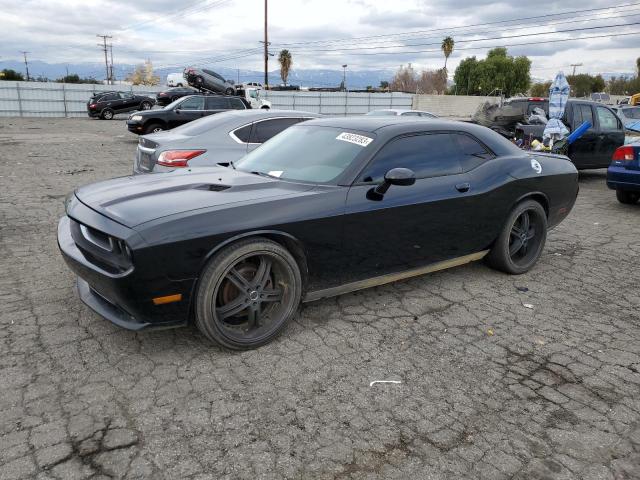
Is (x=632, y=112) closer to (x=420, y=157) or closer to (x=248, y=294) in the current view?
(x=420, y=157)

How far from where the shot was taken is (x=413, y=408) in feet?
9.41

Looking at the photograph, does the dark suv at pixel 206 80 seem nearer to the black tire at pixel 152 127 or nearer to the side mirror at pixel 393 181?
the black tire at pixel 152 127

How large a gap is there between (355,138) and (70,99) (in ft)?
104

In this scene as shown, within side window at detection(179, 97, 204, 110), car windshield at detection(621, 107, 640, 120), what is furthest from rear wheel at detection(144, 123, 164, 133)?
car windshield at detection(621, 107, 640, 120)

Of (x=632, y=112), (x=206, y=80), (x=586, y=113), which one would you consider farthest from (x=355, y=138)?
(x=206, y=80)

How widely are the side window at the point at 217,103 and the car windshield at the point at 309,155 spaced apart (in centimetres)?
1249

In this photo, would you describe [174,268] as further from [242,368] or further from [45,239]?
[45,239]

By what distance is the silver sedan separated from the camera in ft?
22.1

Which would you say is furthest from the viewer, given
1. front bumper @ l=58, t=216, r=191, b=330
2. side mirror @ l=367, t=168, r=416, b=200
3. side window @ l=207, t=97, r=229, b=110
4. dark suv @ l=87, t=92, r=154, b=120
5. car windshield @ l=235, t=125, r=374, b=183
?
dark suv @ l=87, t=92, r=154, b=120

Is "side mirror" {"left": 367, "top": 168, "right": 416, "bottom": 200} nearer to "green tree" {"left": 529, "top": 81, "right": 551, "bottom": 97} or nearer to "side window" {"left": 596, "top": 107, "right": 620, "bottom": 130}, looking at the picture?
"side window" {"left": 596, "top": 107, "right": 620, "bottom": 130}

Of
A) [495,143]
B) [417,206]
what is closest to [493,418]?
[417,206]

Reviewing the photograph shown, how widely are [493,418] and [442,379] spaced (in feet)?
1.39

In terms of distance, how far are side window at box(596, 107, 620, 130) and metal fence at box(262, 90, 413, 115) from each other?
2401 cm

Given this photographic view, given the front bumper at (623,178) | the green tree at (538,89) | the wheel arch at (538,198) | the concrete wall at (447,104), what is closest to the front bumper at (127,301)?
the wheel arch at (538,198)
